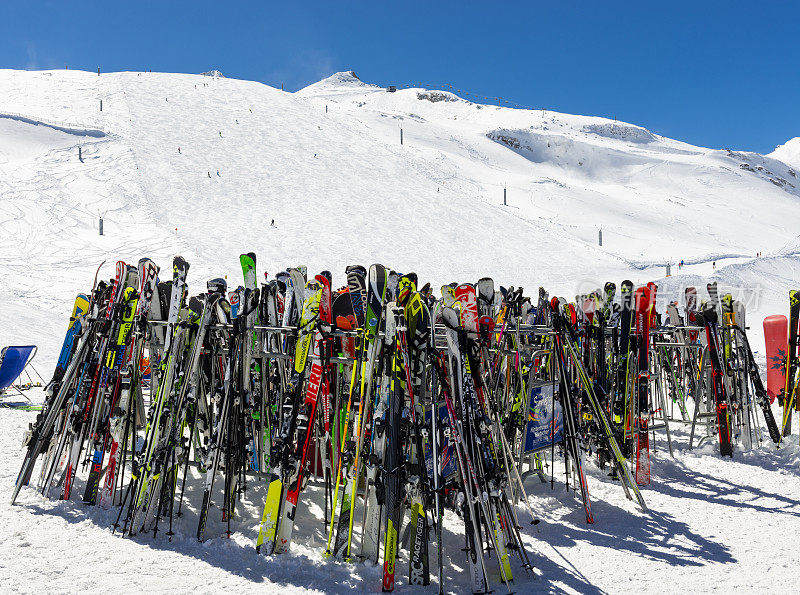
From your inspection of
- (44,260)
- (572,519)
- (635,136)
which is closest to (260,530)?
(572,519)

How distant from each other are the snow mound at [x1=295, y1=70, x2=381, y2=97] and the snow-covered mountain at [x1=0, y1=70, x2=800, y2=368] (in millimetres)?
53901

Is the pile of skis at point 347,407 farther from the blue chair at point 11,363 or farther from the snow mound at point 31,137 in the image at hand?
the snow mound at point 31,137

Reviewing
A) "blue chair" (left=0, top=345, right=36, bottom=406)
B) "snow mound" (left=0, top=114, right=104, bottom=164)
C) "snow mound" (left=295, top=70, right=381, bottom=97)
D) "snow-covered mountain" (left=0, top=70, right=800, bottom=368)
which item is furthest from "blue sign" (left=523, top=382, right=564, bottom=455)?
"snow mound" (left=295, top=70, right=381, bottom=97)

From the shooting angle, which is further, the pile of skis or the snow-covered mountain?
the snow-covered mountain

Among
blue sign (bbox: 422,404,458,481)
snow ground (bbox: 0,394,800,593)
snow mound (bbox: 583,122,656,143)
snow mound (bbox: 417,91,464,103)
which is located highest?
snow mound (bbox: 417,91,464,103)

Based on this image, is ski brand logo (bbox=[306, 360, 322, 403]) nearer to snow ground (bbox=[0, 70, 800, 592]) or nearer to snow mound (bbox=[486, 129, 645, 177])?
snow ground (bbox=[0, 70, 800, 592])

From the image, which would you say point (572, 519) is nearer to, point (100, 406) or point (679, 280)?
point (100, 406)

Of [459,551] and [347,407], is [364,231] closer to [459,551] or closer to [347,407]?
[347,407]

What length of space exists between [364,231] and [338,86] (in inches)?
4277

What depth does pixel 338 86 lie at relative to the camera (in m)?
128

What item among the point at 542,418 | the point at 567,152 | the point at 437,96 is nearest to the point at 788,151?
the point at 437,96

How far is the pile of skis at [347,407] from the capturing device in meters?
4.23

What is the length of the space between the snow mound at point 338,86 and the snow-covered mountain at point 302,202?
2122 inches

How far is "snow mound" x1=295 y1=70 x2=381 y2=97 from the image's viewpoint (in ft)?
383
